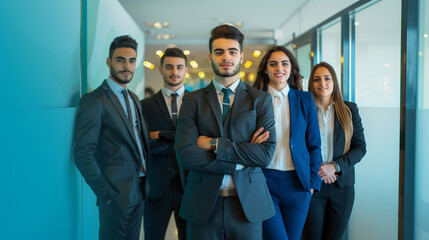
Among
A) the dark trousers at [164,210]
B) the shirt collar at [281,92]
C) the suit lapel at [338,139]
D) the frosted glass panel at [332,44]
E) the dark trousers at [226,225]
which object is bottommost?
the dark trousers at [164,210]

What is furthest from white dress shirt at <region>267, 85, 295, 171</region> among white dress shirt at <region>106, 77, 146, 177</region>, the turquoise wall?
the turquoise wall

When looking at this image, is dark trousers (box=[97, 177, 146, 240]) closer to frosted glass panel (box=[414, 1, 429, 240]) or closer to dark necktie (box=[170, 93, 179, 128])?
dark necktie (box=[170, 93, 179, 128])

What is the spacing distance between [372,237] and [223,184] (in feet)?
8.12

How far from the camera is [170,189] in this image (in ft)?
10.1

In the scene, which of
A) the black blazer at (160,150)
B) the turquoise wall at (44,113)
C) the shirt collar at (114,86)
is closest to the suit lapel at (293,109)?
the black blazer at (160,150)

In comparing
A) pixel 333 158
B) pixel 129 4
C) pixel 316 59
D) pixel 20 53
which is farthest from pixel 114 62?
pixel 316 59

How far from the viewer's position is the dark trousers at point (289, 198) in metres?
2.52

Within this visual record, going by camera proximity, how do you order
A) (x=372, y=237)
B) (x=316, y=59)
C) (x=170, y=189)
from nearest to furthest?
(x=170, y=189) < (x=372, y=237) < (x=316, y=59)

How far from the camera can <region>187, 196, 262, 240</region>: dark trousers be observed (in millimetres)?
1956

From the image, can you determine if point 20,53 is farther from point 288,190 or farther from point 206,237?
point 288,190

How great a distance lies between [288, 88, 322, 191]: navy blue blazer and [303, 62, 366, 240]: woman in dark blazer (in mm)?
309

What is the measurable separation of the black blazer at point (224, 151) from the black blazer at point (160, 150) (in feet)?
3.08

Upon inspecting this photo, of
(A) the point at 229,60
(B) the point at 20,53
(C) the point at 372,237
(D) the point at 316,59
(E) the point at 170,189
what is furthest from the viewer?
(D) the point at 316,59

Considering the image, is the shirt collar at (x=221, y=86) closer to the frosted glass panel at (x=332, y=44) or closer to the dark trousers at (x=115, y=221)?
the dark trousers at (x=115, y=221)
